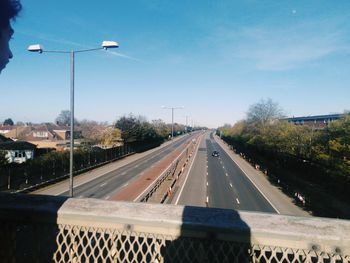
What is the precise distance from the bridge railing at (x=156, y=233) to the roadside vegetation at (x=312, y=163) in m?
22.2

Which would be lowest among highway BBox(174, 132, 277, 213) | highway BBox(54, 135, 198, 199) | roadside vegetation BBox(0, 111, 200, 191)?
highway BBox(174, 132, 277, 213)

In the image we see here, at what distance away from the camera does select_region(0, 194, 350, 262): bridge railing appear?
211 centimetres

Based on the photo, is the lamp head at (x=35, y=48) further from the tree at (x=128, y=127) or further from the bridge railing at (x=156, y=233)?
the tree at (x=128, y=127)

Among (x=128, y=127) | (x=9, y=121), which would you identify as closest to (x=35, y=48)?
(x=128, y=127)

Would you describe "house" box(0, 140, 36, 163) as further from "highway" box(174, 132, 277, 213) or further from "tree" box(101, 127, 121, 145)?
"highway" box(174, 132, 277, 213)

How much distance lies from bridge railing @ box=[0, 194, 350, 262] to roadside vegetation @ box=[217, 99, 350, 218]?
22.2 meters

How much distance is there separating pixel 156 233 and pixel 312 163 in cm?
3205

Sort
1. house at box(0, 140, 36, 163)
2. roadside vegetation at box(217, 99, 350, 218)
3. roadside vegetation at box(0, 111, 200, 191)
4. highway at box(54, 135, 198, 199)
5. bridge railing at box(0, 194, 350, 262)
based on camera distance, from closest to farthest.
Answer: bridge railing at box(0, 194, 350, 262), roadside vegetation at box(217, 99, 350, 218), roadside vegetation at box(0, 111, 200, 191), highway at box(54, 135, 198, 199), house at box(0, 140, 36, 163)

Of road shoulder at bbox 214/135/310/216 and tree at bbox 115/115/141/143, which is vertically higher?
tree at bbox 115/115/141/143

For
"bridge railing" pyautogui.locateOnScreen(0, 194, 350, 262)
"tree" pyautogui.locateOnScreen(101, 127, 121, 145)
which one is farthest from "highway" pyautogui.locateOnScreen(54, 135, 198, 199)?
"bridge railing" pyautogui.locateOnScreen(0, 194, 350, 262)

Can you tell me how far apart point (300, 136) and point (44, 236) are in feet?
120

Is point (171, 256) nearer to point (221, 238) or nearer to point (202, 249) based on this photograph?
point (202, 249)

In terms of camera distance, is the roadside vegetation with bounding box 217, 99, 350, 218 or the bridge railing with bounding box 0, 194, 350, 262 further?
the roadside vegetation with bounding box 217, 99, 350, 218

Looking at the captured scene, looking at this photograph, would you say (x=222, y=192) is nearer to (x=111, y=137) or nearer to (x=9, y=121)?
(x=111, y=137)
